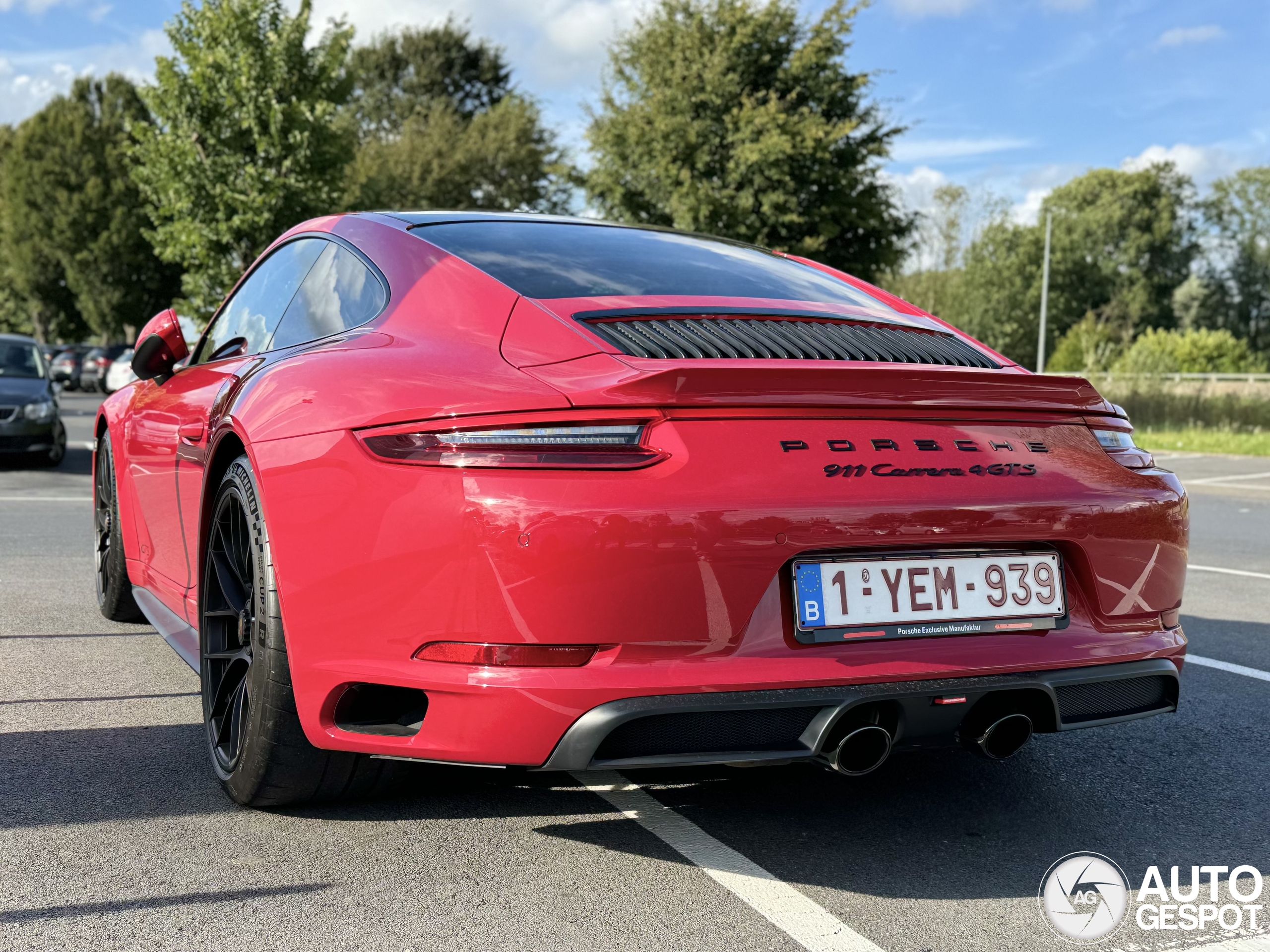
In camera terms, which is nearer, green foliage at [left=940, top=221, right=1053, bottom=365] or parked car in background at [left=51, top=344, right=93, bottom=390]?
parked car in background at [left=51, top=344, right=93, bottom=390]

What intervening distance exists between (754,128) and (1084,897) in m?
24.3

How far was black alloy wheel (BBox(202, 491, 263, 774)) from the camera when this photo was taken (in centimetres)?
302

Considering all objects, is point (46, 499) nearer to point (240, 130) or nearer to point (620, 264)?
point (620, 264)

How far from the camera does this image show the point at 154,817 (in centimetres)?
293

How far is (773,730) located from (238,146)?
23.5m

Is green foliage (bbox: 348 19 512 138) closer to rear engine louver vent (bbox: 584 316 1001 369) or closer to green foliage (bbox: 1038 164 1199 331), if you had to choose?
green foliage (bbox: 1038 164 1199 331)

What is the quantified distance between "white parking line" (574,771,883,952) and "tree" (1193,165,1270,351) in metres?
83.9

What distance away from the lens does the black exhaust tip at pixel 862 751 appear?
2.48 metres

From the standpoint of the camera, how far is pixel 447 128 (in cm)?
4506

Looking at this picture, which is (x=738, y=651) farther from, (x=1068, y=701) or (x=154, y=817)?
(x=154, y=817)

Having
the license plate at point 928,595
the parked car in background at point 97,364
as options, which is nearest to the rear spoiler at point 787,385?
the license plate at point 928,595

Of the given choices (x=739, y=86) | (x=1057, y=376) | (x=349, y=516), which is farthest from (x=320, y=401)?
(x=739, y=86)

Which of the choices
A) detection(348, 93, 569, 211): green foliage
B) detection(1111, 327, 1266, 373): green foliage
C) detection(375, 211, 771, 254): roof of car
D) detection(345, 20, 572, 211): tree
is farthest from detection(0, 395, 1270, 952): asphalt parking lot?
detection(1111, 327, 1266, 373): green foliage

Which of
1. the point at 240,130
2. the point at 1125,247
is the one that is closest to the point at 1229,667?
the point at 240,130
